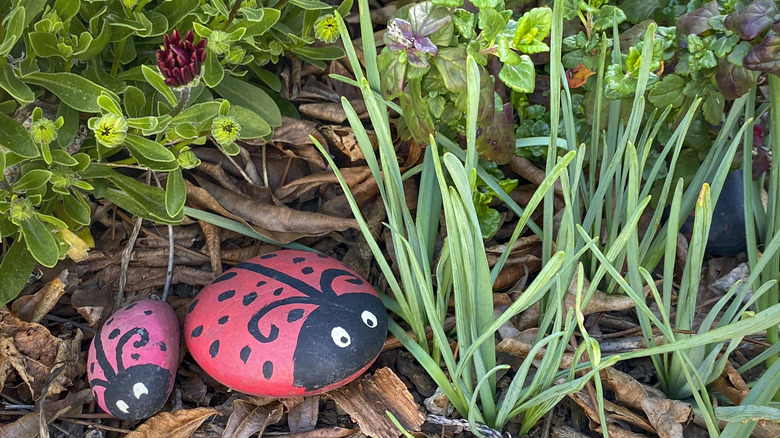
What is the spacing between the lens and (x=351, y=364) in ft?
3.85

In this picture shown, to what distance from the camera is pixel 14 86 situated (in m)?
1.08

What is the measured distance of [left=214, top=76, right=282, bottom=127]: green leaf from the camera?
4.54 ft

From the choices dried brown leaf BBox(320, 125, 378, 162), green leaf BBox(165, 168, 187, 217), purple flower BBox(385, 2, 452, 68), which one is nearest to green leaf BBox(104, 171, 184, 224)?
green leaf BBox(165, 168, 187, 217)

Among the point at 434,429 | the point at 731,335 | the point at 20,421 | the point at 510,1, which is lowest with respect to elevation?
the point at 20,421

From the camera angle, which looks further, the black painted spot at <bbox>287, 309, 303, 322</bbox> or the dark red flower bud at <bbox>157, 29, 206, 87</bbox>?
the black painted spot at <bbox>287, 309, 303, 322</bbox>

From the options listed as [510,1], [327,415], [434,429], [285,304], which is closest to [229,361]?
[285,304]

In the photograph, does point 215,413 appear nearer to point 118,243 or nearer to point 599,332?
point 118,243

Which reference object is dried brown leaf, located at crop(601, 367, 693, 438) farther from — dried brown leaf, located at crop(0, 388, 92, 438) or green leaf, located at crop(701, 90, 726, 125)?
dried brown leaf, located at crop(0, 388, 92, 438)

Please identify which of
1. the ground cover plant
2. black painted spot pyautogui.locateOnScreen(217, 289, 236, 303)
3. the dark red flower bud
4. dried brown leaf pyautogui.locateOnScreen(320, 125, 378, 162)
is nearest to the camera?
the dark red flower bud

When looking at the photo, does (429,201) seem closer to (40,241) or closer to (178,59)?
(178,59)

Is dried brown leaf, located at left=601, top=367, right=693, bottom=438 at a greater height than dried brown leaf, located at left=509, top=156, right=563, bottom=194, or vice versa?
dried brown leaf, located at left=509, top=156, right=563, bottom=194

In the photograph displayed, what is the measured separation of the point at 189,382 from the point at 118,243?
39 cm

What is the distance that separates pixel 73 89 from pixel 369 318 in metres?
0.67

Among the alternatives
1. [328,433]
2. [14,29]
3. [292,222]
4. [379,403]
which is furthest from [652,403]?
[14,29]
